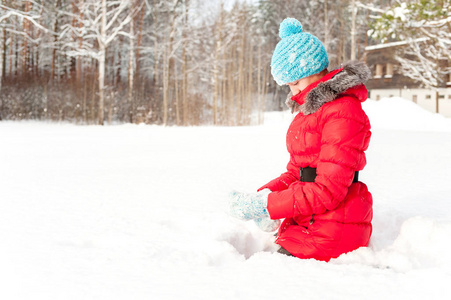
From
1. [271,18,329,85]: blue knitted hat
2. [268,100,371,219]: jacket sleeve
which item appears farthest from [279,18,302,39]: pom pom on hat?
[268,100,371,219]: jacket sleeve

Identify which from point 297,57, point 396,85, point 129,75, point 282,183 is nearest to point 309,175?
point 282,183

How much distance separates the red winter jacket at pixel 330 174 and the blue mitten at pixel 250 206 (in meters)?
0.05

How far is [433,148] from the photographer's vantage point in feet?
27.3

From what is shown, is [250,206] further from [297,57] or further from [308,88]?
[297,57]

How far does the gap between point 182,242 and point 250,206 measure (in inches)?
18.5

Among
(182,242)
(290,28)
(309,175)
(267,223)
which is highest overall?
(290,28)

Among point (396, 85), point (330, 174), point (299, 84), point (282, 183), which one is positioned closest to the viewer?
point (330, 174)

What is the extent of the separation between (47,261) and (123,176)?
2859mm

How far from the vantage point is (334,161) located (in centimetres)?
179

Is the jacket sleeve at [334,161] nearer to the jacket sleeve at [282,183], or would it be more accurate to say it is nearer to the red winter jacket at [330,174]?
the red winter jacket at [330,174]

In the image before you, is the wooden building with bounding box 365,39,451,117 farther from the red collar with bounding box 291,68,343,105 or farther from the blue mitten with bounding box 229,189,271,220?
the blue mitten with bounding box 229,189,271,220

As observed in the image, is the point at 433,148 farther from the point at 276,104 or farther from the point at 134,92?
the point at 276,104

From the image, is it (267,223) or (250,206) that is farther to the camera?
(267,223)

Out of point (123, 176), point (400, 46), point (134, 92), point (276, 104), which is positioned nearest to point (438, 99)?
point (400, 46)
